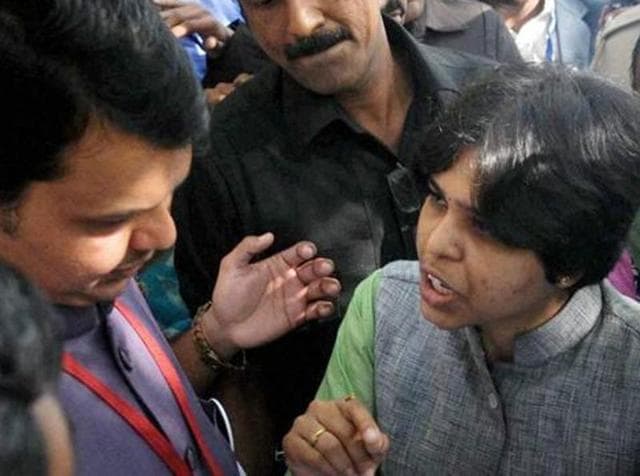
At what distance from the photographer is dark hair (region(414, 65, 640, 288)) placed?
1384 millimetres

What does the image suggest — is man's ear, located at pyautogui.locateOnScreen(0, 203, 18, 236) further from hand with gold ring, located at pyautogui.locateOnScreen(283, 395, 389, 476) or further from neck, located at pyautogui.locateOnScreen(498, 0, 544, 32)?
neck, located at pyautogui.locateOnScreen(498, 0, 544, 32)

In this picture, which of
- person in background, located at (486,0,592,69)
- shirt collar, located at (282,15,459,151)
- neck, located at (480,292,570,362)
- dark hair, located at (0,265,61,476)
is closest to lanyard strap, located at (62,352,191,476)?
dark hair, located at (0,265,61,476)

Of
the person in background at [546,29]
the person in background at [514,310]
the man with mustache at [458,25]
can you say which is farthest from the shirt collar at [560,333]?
the person in background at [546,29]

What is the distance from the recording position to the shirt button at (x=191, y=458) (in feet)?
4.28

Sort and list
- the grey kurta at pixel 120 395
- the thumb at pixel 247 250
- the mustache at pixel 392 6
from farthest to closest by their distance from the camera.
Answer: the mustache at pixel 392 6 → the thumb at pixel 247 250 → the grey kurta at pixel 120 395

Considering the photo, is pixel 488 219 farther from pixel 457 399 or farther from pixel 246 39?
pixel 246 39

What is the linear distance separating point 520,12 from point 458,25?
0.92 metres

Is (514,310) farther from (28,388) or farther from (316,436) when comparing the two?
(28,388)

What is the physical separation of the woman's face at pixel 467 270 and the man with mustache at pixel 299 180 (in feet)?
1.17

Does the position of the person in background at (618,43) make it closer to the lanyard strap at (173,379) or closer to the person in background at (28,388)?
the lanyard strap at (173,379)

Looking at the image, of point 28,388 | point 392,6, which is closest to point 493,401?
point 28,388

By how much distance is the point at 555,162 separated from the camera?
4.52ft

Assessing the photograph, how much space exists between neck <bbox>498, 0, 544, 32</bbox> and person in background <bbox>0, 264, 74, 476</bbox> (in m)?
2.61

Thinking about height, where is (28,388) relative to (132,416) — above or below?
above
